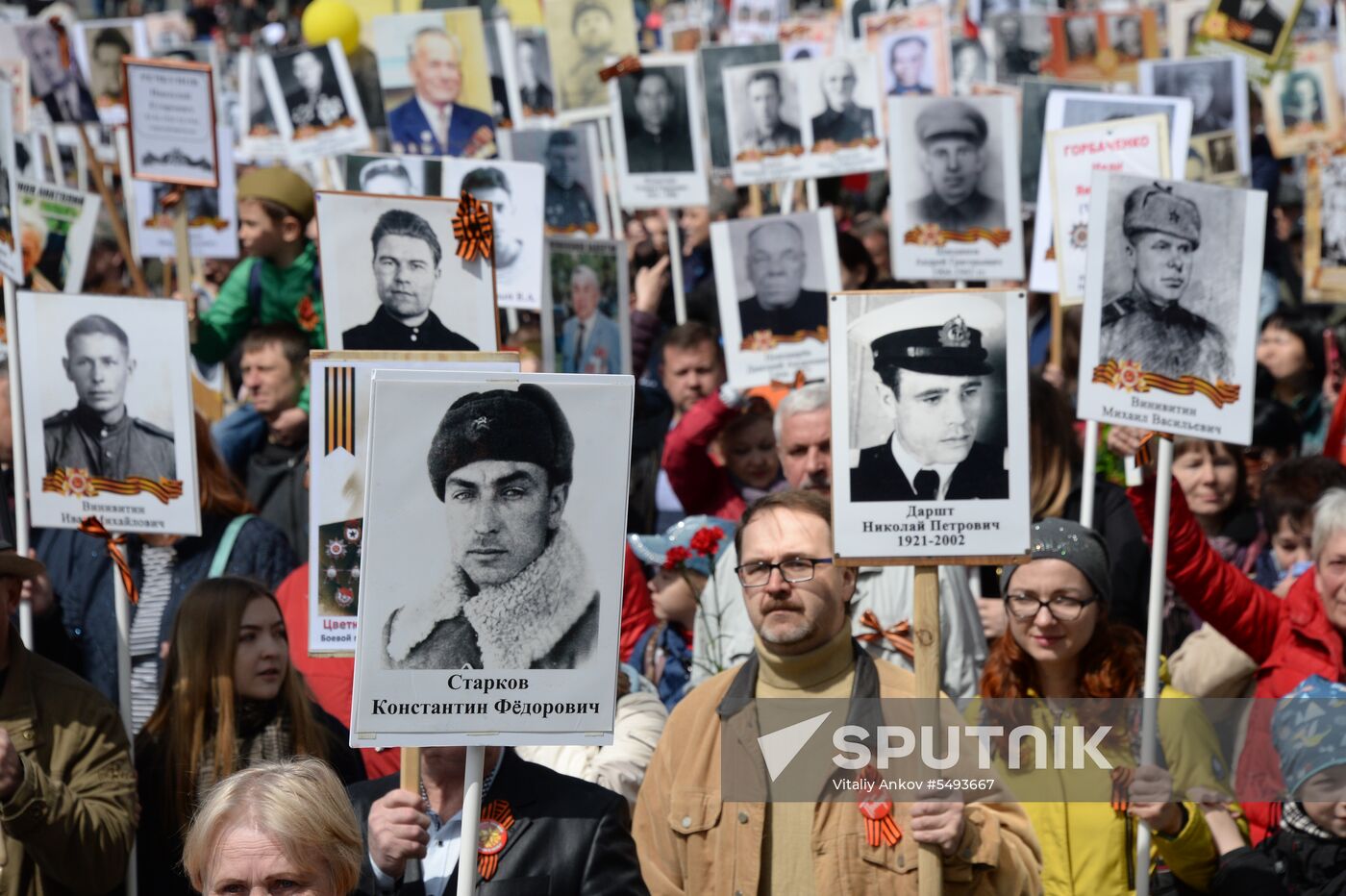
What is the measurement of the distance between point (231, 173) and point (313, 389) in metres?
6.72

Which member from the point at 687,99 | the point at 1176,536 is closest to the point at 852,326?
the point at 1176,536

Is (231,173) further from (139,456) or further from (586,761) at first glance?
(586,761)

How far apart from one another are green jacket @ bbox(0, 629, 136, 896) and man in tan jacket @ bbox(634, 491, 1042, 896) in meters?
1.28

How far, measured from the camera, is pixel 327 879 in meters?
3.51

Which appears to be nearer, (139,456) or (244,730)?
(244,730)

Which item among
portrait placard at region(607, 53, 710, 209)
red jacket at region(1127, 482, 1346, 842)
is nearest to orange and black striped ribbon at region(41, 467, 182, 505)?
red jacket at region(1127, 482, 1346, 842)

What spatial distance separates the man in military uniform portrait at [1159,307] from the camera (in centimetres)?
545

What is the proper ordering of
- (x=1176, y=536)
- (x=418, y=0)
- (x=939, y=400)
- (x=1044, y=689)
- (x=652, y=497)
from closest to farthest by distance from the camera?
(x=939, y=400) → (x=1044, y=689) → (x=1176, y=536) → (x=652, y=497) → (x=418, y=0)

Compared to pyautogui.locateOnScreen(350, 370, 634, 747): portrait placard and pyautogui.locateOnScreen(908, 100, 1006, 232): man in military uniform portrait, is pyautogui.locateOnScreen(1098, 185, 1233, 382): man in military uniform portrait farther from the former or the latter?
pyautogui.locateOnScreen(908, 100, 1006, 232): man in military uniform portrait

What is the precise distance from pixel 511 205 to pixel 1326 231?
3.94 meters

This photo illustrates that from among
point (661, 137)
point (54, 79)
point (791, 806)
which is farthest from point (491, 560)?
point (54, 79)

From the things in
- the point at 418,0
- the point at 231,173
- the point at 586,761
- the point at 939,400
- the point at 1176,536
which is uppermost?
the point at 418,0

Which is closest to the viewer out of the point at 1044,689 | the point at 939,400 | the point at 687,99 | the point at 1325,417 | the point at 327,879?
the point at 327,879

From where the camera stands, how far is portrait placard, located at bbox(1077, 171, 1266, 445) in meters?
5.42
